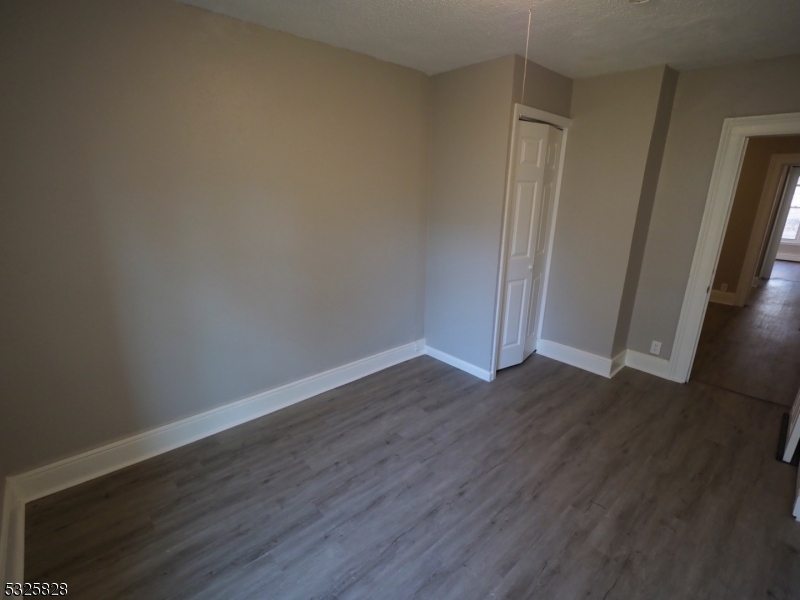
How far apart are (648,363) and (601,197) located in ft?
5.17

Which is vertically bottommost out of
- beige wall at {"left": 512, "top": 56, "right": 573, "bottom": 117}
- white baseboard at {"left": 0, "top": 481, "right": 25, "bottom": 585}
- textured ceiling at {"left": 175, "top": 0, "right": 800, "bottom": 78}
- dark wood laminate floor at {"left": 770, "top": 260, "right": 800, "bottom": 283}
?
white baseboard at {"left": 0, "top": 481, "right": 25, "bottom": 585}

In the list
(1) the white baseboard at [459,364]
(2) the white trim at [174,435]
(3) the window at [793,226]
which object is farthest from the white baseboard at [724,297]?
(3) the window at [793,226]

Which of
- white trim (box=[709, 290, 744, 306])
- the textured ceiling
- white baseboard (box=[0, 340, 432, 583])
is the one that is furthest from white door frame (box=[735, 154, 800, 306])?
white baseboard (box=[0, 340, 432, 583])

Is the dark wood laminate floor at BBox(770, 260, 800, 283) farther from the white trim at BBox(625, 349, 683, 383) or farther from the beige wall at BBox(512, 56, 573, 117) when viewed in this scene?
the beige wall at BBox(512, 56, 573, 117)

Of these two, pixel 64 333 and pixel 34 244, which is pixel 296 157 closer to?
pixel 34 244

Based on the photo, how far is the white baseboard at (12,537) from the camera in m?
1.56

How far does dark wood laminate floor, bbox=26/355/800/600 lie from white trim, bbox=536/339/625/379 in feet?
1.68

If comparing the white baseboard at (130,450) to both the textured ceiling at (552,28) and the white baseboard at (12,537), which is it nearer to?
the white baseboard at (12,537)

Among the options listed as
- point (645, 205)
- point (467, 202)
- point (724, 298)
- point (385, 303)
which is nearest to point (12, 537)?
point (385, 303)

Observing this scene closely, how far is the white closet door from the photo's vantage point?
301cm

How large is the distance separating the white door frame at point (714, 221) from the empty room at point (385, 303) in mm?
19

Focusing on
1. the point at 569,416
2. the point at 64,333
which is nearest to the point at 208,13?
the point at 64,333

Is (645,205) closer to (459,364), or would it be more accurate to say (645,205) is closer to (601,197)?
(601,197)

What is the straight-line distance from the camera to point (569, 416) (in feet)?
9.29
